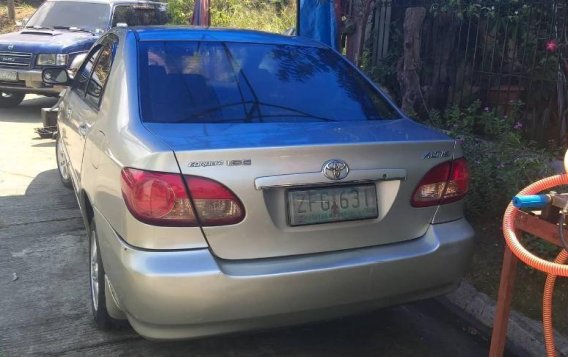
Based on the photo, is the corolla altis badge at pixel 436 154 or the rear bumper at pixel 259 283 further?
the corolla altis badge at pixel 436 154

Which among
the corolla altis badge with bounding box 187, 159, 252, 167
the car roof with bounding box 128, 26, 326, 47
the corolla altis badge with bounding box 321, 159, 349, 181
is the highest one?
the car roof with bounding box 128, 26, 326, 47

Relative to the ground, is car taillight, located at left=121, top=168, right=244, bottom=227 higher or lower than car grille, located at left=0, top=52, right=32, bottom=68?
higher

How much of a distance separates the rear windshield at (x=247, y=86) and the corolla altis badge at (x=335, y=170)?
0.52 metres

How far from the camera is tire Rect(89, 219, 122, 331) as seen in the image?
3.11m

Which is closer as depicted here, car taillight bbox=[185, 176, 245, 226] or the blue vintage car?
car taillight bbox=[185, 176, 245, 226]

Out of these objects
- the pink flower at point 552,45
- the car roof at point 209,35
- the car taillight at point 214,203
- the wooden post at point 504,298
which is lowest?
the wooden post at point 504,298

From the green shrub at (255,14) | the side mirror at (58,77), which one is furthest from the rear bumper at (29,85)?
the green shrub at (255,14)

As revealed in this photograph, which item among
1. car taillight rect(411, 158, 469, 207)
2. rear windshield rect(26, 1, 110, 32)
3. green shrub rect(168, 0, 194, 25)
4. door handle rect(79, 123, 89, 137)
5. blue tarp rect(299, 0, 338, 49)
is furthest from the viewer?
green shrub rect(168, 0, 194, 25)

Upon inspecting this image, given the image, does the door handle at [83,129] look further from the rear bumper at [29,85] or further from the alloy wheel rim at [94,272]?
the rear bumper at [29,85]

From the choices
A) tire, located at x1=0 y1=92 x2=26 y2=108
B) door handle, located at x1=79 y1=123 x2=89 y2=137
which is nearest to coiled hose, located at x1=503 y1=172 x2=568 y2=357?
door handle, located at x1=79 y1=123 x2=89 y2=137

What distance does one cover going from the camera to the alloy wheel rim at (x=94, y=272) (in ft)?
10.6

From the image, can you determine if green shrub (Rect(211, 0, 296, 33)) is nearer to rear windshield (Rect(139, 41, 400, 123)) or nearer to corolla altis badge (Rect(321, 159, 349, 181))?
rear windshield (Rect(139, 41, 400, 123))

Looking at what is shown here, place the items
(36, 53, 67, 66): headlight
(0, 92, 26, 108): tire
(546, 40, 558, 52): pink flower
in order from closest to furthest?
(546, 40, 558, 52): pink flower, (36, 53, 67, 66): headlight, (0, 92, 26, 108): tire

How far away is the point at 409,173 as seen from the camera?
272 cm
